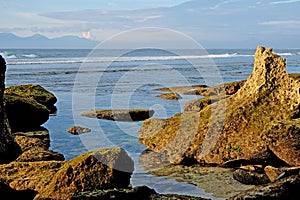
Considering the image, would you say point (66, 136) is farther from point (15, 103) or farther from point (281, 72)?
point (281, 72)

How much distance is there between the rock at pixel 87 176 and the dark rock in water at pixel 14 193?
1.02ft

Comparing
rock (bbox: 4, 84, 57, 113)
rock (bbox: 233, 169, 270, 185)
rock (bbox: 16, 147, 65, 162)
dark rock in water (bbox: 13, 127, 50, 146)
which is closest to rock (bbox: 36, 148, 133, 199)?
rock (bbox: 16, 147, 65, 162)

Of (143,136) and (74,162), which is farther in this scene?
(143,136)

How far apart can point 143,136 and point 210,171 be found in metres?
3.04

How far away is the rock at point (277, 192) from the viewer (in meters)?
4.71

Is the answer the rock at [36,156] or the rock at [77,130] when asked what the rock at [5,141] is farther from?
the rock at [77,130]

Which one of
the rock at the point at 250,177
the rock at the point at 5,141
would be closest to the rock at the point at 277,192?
the rock at the point at 250,177

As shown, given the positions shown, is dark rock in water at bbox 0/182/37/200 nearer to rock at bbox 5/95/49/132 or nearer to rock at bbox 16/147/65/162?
rock at bbox 16/147/65/162

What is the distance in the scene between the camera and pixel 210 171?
9.78 m

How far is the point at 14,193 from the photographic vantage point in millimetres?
7430

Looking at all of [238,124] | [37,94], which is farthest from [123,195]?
[37,94]

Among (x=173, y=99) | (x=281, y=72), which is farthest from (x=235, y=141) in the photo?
(x=173, y=99)

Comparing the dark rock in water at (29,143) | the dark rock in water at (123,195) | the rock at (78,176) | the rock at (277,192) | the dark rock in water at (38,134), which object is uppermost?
the rock at (277,192)

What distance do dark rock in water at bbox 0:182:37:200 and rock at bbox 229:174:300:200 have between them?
4.18 m
